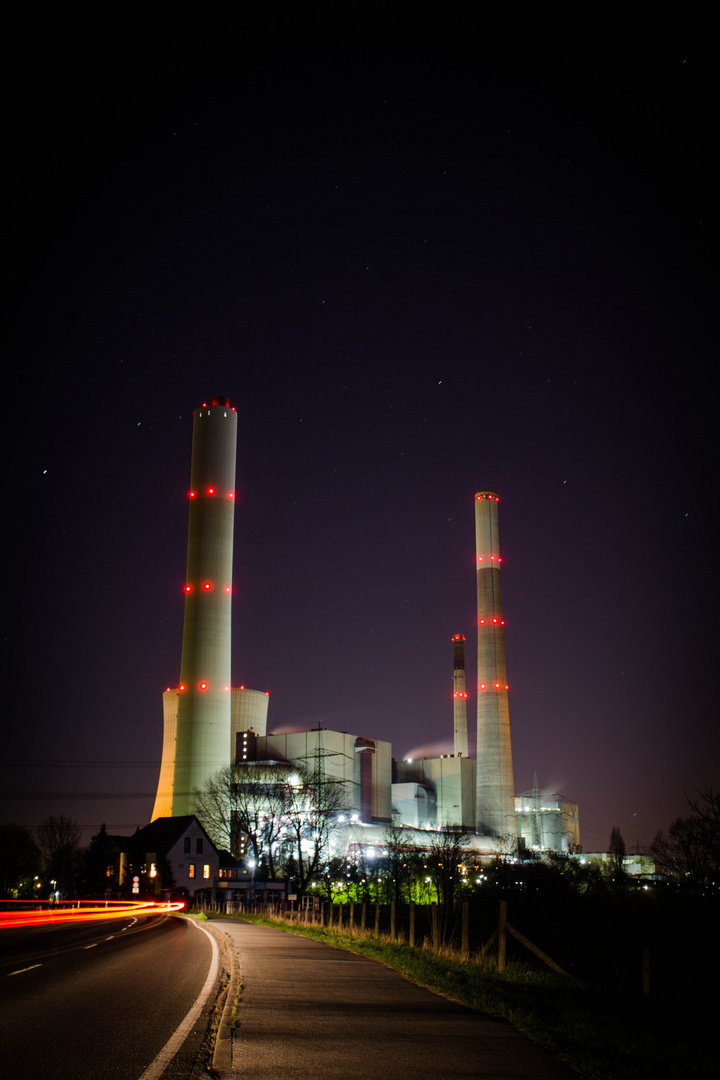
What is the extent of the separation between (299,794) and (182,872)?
38.5ft

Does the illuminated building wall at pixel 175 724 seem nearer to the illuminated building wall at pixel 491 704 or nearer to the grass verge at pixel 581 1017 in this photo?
the illuminated building wall at pixel 491 704

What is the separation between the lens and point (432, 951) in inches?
618

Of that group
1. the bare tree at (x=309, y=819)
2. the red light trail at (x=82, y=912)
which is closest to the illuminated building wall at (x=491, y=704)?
the bare tree at (x=309, y=819)

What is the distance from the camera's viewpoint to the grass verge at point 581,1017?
6969mm

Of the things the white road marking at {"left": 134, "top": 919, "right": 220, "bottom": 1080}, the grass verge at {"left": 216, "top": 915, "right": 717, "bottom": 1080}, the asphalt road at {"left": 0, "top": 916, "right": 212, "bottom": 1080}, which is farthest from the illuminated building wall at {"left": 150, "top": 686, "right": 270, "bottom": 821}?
the white road marking at {"left": 134, "top": 919, "right": 220, "bottom": 1080}

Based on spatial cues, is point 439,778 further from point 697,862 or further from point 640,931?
point 697,862

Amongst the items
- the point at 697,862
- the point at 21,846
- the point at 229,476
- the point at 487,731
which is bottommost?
the point at 21,846

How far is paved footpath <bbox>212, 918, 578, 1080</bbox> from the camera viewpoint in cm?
627

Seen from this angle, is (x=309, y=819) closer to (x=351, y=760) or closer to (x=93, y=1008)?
(x=351, y=760)

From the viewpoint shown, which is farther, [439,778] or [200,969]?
[439,778]

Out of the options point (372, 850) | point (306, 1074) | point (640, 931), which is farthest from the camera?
point (372, 850)

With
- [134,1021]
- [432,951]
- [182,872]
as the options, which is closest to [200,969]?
[432,951]

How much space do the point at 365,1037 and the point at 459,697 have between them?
10809cm

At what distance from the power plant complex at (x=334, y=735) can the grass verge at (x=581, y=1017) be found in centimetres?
4813
